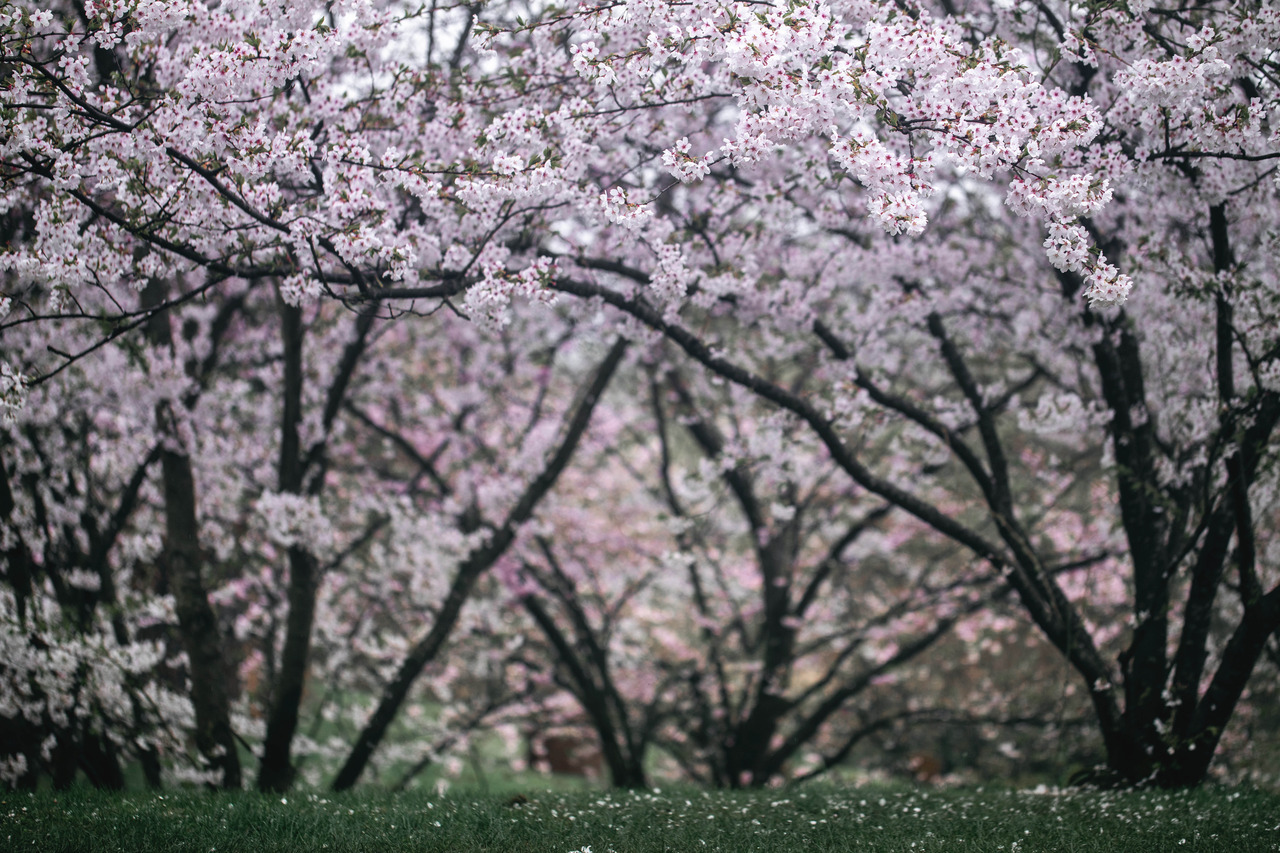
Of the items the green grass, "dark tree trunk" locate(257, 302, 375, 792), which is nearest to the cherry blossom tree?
"dark tree trunk" locate(257, 302, 375, 792)

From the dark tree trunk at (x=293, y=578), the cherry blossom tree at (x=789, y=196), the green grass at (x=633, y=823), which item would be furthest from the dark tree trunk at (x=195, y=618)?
the green grass at (x=633, y=823)

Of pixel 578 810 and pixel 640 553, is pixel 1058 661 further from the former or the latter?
pixel 578 810

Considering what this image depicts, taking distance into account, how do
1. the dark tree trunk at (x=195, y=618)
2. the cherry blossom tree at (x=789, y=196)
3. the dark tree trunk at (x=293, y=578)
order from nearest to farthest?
the cherry blossom tree at (x=789, y=196)
the dark tree trunk at (x=195, y=618)
the dark tree trunk at (x=293, y=578)

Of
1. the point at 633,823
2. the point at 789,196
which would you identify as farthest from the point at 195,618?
the point at 789,196

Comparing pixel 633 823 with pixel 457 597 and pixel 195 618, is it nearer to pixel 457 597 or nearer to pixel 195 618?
pixel 457 597

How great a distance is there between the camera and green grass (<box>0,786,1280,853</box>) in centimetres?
429

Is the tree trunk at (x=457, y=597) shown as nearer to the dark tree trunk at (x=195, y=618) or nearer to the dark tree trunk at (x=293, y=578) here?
the dark tree trunk at (x=293, y=578)

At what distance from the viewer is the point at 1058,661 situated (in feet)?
39.8

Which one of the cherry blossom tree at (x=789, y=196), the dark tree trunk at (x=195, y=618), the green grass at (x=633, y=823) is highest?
the cherry blossom tree at (x=789, y=196)

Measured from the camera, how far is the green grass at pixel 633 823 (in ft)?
14.1

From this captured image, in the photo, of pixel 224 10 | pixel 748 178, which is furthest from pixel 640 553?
pixel 224 10

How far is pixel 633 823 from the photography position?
15.7 feet

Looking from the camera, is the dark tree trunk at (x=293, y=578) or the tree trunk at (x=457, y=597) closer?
the dark tree trunk at (x=293, y=578)

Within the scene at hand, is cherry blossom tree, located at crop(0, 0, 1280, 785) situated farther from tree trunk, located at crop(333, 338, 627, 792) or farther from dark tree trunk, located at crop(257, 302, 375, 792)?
tree trunk, located at crop(333, 338, 627, 792)
